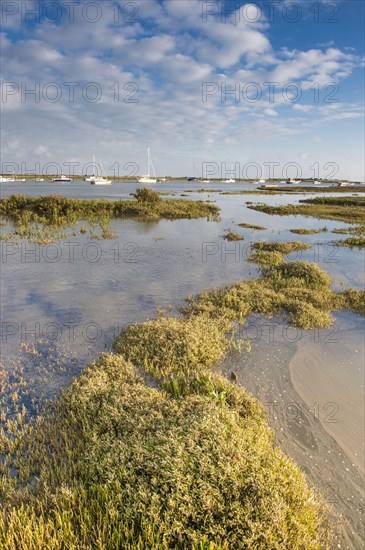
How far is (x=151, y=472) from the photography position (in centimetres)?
507

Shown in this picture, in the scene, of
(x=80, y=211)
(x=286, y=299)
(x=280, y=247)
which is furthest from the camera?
(x=80, y=211)

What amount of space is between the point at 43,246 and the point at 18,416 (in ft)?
69.3

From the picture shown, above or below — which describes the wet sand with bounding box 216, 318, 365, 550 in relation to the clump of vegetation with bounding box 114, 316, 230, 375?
below

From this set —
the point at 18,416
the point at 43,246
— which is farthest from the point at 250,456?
the point at 43,246

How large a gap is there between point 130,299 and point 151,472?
35.4ft

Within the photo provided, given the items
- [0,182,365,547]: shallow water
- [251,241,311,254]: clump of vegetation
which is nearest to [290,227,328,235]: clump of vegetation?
[0,182,365,547]: shallow water

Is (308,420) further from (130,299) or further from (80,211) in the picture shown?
(80,211)

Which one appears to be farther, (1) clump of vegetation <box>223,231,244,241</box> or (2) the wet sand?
(1) clump of vegetation <box>223,231,244,241</box>

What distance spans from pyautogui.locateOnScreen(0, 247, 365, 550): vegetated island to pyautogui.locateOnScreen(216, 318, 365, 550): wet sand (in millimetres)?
435

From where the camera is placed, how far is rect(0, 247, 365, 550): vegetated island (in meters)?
4.32

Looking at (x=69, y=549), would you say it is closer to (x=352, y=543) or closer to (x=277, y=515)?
(x=277, y=515)

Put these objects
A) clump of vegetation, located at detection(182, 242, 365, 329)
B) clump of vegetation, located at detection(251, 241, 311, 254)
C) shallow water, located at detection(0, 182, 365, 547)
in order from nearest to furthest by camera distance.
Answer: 1. shallow water, located at detection(0, 182, 365, 547)
2. clump of vegetation, located at detection(182, 242, 365, 329)
3. clump of vegetation, located at detection(251, 241, 311, 254)

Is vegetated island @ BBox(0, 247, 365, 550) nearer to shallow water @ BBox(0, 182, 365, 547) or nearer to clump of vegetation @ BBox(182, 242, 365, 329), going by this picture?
shallow water @ BBox(0, 182, 365, 547)

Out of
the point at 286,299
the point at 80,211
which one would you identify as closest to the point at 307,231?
the point at 286,299
